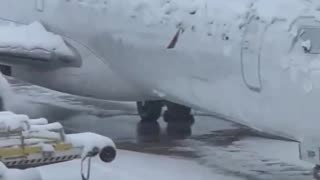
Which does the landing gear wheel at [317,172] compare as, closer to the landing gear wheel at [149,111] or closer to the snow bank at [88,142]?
the snow bank at [88,142]

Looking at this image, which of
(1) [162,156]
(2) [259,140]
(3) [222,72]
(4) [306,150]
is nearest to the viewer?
(4) [306,150]

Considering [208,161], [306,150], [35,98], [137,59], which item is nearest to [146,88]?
[137,59]

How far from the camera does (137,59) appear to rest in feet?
37.4

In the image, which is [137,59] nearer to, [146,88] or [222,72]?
[146,88]

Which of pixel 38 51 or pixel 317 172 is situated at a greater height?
pixel 38 51

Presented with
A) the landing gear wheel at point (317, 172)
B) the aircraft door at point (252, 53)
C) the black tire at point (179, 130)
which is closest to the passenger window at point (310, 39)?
the aircraft door at point (252, 53)

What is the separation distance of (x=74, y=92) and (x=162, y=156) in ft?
8.10

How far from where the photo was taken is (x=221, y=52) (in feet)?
31.1

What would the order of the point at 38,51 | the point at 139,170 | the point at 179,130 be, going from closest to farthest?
the point at 139,170 → the point at 38,51 → the point at 179,130

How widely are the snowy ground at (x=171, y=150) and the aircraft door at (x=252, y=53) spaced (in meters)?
1.24

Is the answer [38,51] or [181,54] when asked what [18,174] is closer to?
[181,54]

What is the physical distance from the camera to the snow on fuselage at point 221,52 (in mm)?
8398

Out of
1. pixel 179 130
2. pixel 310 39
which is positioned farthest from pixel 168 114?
pixel 310 39

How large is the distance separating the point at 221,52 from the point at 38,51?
4.15m
